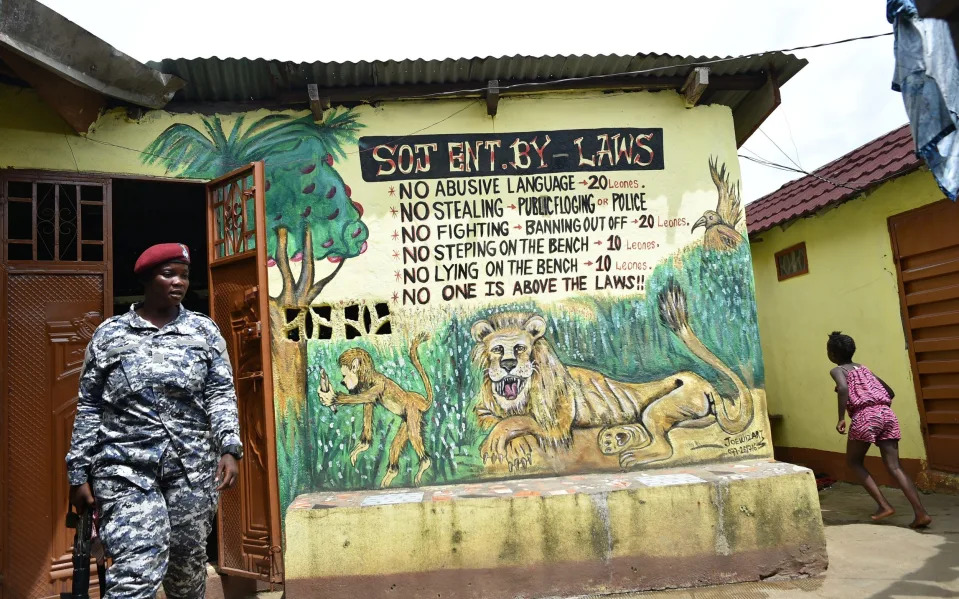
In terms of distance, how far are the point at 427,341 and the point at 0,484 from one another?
112 inches

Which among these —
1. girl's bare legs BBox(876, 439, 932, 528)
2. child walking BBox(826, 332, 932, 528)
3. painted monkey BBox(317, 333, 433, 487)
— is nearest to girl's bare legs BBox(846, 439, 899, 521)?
child walking BBox(826, 332, 932, 528)

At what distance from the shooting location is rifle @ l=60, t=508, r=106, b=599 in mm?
2676

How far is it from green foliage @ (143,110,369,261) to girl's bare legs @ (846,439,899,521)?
4.29 meters

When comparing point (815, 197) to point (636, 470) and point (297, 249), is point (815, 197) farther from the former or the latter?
point (297, 249)

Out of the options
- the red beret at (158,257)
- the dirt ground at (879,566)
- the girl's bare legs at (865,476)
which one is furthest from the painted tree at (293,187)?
the girl's bare legs at (865,476)

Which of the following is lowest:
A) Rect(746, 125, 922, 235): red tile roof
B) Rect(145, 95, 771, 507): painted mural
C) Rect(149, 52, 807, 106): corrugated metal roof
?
Rect(145, 95, 771, 507): painted mural

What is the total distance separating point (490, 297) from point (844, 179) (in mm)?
4605

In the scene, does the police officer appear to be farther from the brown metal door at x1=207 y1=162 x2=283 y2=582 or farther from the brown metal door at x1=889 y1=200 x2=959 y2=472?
the brown metal door at x1=889 y1=200 x2=959 y2=472

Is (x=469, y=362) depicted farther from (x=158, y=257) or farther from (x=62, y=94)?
(x=62, y=94)

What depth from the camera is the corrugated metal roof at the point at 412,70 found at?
177 inches

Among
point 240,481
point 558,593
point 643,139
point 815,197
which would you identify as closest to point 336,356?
point 240,481

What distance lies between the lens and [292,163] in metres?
4.81

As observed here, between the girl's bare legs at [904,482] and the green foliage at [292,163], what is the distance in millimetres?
4451

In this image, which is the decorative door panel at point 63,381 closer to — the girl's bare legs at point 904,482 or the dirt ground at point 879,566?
the dirt ground at point 879,566
